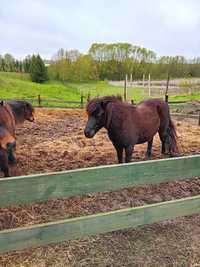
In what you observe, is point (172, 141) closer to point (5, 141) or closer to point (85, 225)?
point (5, 141)

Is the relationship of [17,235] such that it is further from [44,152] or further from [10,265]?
[44,152]

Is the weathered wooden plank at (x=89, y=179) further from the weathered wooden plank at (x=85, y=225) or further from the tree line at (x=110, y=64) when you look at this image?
the tree line at (x=110, y=64)

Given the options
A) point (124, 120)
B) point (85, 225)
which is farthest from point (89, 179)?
point (124, 120)

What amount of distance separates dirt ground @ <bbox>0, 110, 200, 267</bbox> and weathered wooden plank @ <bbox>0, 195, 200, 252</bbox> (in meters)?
0.54

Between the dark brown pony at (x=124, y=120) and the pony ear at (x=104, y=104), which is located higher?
the pony ear at (x=104, y=104)

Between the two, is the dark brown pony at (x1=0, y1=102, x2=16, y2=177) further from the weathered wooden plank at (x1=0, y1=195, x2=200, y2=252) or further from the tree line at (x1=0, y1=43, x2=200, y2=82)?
the tree line at (x1=0, y1=43, x2=200, y2=82)

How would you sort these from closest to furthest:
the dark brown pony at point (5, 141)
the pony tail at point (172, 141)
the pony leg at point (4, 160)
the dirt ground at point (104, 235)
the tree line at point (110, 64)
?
the dirt ground at point (104, 235) → the dark brown pony at point (5, 141) → the pony leg at point (4, 160) → the pony tail at point (172, 141) → the tree line at point (110, 64)

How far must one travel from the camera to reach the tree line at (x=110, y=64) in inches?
1612

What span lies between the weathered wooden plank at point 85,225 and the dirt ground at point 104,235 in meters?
0.54

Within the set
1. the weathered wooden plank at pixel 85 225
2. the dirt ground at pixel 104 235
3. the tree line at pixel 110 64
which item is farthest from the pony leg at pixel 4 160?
the tree line at pixel 110 64

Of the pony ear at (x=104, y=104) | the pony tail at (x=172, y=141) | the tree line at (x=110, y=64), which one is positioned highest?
the tree line at (x=110, y=64)

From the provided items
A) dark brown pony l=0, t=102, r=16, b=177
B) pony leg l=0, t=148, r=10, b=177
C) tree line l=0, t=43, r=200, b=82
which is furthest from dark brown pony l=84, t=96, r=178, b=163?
tree line l=0, t=43, r=200, b=82

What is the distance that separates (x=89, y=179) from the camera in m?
2.00

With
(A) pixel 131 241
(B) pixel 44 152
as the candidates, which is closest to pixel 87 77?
(B) pixel 44 152
